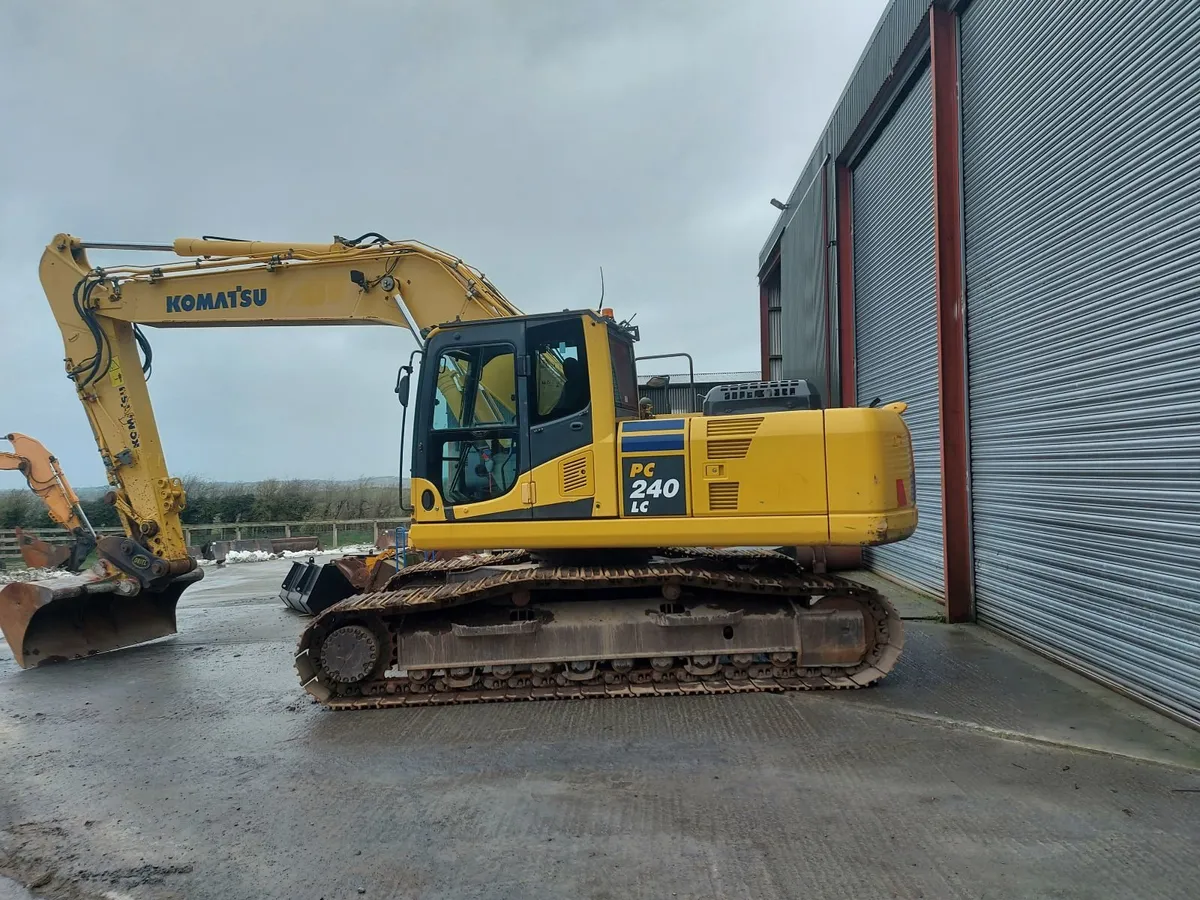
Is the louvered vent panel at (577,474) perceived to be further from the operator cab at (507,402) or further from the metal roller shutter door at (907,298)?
the metal roller shutter door at (907,298)

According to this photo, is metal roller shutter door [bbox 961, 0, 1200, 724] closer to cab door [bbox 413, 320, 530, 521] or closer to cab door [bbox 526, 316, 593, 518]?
cab door [bbox 526, 316, 593, 518]

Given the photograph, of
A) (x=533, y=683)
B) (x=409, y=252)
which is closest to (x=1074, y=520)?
(x=533, y=683)

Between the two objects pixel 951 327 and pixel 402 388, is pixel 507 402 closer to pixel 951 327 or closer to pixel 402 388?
pixel 402 388

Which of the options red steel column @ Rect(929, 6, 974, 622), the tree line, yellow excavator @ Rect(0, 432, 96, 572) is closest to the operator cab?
red steel column @ Rect(929, 6, 974, 622)

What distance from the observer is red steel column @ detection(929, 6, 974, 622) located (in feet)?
26.8

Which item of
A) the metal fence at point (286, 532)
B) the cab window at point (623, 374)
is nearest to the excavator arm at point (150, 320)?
the cab window at point (623, 374)

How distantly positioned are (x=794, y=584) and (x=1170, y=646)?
2.51 m

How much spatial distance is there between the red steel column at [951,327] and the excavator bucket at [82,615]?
28.2 feet

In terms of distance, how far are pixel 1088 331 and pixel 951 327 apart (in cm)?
222

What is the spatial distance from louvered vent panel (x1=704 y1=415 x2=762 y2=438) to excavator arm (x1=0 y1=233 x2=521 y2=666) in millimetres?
2330

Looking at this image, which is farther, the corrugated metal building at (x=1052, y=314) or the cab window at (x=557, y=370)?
the cab window at (x=557, y=370)

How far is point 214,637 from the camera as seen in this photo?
9.05 metres

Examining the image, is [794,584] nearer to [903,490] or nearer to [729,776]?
[903,490]

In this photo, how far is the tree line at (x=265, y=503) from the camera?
90.9 ft
